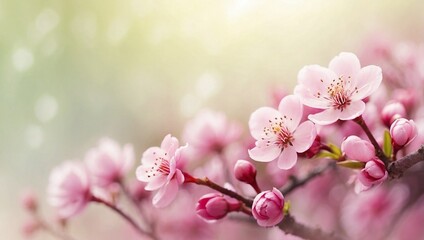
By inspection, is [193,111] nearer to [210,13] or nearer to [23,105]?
[210,13]

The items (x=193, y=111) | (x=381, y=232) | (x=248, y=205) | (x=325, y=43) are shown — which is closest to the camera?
(x=248, y=205)

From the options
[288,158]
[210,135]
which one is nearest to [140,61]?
[210,135]

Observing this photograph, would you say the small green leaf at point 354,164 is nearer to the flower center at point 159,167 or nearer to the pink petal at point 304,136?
the pink petal at point 304,136

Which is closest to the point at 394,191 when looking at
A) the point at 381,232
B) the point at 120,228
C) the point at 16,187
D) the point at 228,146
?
the point at 381,232

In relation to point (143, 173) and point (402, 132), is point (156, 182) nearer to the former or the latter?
point (143, 173)

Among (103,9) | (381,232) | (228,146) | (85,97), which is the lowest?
(381,232)

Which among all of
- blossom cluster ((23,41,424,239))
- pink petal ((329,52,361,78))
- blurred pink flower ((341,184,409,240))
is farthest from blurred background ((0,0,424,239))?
pink petal ((329,52,361,78))

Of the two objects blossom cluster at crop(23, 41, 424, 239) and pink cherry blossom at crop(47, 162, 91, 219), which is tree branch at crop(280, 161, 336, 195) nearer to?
blossom cluster at crop(23, 41, 424, 239)
